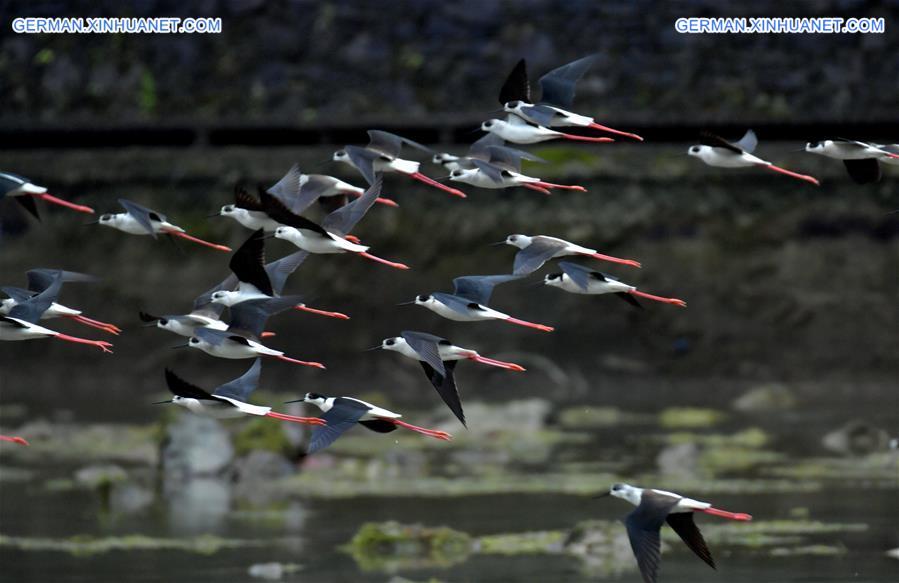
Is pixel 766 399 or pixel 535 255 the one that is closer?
pixel 535 255

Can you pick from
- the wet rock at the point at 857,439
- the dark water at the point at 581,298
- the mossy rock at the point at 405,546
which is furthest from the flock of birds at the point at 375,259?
the dark water at the point at 581,298

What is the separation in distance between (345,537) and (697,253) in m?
4.60

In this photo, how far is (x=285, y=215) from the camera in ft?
19.2

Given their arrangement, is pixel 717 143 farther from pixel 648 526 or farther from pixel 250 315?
pixel 250 315

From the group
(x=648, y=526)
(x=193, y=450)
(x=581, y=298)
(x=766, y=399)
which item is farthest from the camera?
(x=581, y=298)

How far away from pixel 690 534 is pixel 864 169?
1.44 metres

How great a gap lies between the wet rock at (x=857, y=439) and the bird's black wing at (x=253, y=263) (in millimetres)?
4971

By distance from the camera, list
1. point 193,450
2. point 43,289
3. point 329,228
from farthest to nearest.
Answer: point 193,450, point 43,289, point 329,228

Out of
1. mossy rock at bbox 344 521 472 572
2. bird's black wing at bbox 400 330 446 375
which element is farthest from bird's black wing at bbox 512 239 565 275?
mossy rock at bbox 344 521 472 572

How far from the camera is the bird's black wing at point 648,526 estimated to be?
5.69m

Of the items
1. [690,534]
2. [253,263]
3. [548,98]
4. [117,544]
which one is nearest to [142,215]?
[253,263]

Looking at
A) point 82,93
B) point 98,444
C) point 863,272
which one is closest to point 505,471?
point 98,444

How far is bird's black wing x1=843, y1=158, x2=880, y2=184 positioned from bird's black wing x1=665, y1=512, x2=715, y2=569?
1.32m

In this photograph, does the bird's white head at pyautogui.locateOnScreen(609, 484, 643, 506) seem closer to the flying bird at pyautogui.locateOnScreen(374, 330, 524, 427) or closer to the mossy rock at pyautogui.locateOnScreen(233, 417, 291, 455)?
the flying bird at pyautogui.locateOnScreen(374, 330, 524, 427)
